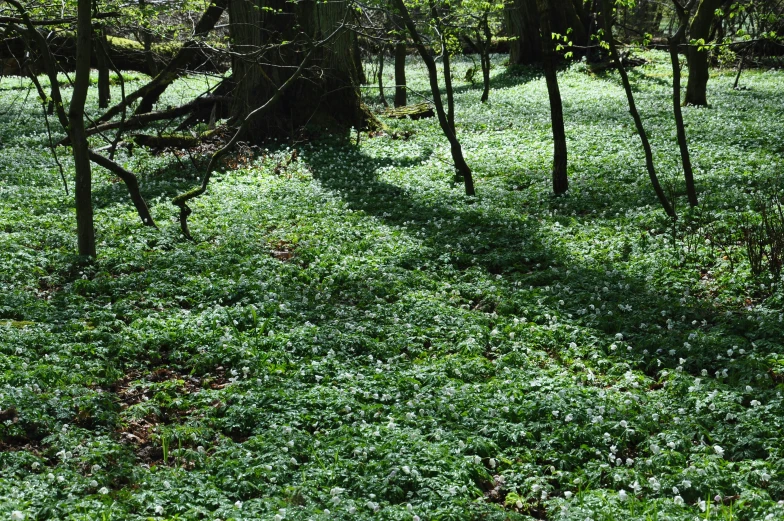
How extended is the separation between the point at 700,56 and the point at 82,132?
16588 millimetres

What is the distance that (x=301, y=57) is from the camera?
19266 mm

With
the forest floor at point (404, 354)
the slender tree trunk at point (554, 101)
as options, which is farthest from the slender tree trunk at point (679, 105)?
the slender tree trunk at point (554, 101)

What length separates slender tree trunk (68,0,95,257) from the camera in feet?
29.6

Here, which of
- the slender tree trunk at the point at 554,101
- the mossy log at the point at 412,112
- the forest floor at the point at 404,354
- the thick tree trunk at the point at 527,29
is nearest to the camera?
the forest floor at the point at 404,354

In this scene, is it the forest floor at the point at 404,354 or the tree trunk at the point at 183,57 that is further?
the tree trunk at the point at 183,57

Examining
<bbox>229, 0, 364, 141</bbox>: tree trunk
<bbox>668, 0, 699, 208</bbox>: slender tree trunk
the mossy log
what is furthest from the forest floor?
the mossy log

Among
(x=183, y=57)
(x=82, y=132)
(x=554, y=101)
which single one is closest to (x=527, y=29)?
(x=183, y=57)

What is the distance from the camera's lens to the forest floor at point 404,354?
511 centimetres

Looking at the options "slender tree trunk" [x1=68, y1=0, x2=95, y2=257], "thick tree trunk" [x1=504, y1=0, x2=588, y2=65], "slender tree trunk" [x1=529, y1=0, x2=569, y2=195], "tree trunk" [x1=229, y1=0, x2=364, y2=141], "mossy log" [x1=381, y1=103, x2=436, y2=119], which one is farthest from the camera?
"thick tree trunk" [x1=504, y1=0, x2=588, y2=65]

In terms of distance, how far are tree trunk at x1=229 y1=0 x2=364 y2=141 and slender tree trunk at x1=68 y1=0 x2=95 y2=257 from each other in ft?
29.3

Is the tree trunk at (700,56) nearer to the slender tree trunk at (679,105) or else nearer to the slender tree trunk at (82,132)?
the slender tree trunk at (679,105)

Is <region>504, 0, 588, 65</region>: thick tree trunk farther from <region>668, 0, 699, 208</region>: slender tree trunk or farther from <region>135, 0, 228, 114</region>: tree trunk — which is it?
<region>668, 0, 699, 208</region>: slender tree trunk

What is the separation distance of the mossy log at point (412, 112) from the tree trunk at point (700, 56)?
7956mm

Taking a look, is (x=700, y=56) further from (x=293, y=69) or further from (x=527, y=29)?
(x=527, y=29)
